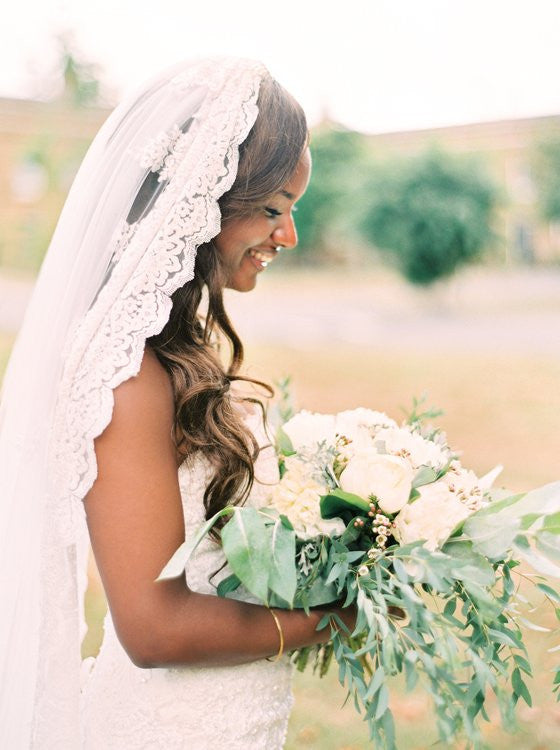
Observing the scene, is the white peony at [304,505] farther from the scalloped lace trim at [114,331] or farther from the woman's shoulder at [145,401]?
the scalloped lace trim at [114,331]

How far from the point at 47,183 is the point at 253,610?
830 inches

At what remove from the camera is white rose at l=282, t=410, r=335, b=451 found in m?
1.97

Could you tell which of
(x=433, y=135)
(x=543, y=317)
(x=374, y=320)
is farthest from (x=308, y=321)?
(x=433, y=135)

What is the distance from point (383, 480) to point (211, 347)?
536 mm

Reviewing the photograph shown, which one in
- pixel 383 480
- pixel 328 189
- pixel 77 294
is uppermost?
pixel 328 189

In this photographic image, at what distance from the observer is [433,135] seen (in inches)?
1212

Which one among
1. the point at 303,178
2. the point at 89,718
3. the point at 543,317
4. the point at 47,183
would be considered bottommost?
the point at 89,718

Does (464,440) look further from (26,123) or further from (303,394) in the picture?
(26,123)

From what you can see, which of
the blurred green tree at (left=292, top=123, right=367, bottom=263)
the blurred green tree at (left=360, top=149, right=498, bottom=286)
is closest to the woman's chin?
the blurred green tree at (left=360, top=149, right=498, bottom=286)

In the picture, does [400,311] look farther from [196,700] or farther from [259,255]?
[196,700]

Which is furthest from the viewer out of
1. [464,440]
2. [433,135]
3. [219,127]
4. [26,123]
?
[433,135]

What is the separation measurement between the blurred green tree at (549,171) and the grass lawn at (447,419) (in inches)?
616

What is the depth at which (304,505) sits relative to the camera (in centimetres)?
170

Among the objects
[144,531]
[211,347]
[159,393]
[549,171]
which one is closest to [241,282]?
[211,347]
